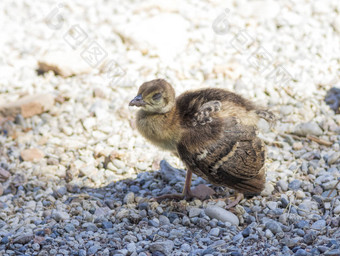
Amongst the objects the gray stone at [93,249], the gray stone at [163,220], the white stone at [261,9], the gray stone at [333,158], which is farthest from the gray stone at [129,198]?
the white stone at [261,9]

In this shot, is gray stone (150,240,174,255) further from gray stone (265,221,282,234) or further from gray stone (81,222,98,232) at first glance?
gray stone (265,221,282,234)

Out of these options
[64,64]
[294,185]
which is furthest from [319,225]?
[64,64]

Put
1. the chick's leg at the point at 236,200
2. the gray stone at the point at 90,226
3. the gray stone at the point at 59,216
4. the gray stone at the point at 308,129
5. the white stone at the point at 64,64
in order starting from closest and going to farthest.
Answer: the gray stone at the point at 90,226 → the gray stone at the point at 59,216 → the chick's leg at the point at 236,200 → the gray stone at the point at 308,129 → the white stone at the point at 64,64

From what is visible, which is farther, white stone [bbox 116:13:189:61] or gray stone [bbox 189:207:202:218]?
white stone [bbox 116:13:189:61]

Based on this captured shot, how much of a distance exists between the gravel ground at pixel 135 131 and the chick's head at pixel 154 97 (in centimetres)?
84

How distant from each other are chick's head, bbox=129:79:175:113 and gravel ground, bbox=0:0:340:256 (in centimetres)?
84

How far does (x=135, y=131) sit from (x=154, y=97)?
137 cm

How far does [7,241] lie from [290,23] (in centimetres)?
501

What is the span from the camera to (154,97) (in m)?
3.83

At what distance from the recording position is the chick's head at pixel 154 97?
3.81m

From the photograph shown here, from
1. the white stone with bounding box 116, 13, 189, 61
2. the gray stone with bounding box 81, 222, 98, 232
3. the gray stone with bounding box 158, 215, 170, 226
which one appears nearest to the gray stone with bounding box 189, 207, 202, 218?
the gray stone with bounding box 158, 215, 170, 226

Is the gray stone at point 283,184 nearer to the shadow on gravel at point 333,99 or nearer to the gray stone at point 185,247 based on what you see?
the gray stone at point 185,247

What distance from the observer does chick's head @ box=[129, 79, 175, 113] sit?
3.81 meters

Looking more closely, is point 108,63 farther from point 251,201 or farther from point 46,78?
point 251,201
